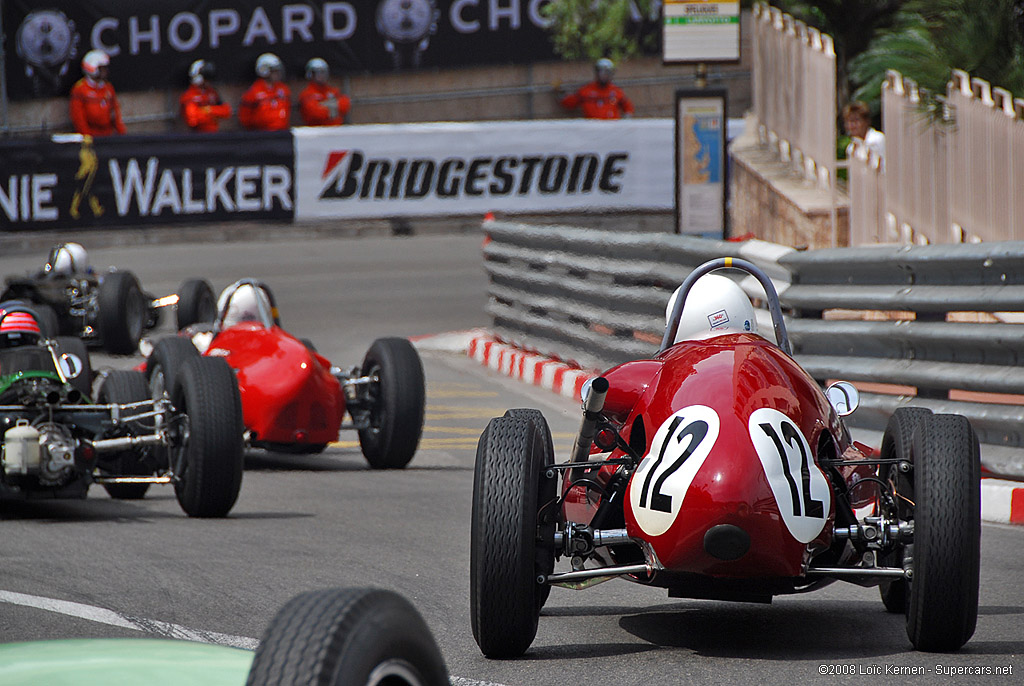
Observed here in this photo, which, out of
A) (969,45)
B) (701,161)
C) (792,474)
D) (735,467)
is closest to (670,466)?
(735,467)

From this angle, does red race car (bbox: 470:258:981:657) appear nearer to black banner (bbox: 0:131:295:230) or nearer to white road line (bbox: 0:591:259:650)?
white road line (bbox: 0:591:259:650)

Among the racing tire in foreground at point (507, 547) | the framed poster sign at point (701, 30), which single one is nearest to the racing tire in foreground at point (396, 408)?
the racing tire in foreground at point (507, 547)

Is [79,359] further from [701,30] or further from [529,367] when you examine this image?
[701,30]

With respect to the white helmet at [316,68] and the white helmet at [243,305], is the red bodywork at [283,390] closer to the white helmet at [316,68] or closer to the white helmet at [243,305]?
the white helmet at [243,305]

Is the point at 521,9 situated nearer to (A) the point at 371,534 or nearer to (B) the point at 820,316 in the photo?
(B) the point at 820,316

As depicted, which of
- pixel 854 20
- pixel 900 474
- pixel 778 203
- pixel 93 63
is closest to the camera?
pixel 900 474

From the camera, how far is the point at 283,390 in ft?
31.8

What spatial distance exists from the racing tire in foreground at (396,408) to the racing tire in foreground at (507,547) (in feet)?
15.6

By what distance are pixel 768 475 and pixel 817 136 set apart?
13356 mm

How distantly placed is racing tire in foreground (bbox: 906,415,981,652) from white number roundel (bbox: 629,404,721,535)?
677mm

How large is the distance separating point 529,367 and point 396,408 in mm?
4561

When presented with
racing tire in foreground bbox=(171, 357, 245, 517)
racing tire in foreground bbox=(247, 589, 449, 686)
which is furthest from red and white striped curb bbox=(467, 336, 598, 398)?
racing tire in foreground bbox=(247, 589, 449, 686)

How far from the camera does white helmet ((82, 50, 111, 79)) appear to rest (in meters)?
23.8

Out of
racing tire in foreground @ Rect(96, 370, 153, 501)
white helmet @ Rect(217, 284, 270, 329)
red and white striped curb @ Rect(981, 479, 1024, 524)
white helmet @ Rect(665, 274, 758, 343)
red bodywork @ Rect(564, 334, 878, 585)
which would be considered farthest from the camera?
white helmet @ Rect(217, 284, 270, 329)
